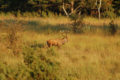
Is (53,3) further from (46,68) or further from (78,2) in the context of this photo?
(46,68)

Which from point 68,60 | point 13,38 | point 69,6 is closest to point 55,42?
point 68,60

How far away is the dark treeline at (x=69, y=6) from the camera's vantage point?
2281 cm

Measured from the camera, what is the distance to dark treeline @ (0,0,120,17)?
22812 mm

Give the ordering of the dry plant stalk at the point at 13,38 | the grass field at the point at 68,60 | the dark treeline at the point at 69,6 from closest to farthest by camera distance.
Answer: the grass field at the point at 68,60 < the dry plant stalk at the point at 13,38 < the dark treeline at the point at 69,6

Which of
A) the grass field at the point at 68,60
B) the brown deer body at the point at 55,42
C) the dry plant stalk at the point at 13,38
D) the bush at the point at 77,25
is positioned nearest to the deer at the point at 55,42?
the brown deer body at the point at 55,42

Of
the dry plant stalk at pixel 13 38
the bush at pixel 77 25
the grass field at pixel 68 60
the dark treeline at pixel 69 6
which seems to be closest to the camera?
the grass field at pixel 68 60

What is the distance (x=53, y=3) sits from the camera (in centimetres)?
2480

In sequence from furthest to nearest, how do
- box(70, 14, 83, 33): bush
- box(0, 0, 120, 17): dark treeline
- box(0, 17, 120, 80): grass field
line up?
box(0, 0, 120, 17): dark treeline, box(70, 14, 83, 33): bush, box(0, 17, 120, 80): grass field

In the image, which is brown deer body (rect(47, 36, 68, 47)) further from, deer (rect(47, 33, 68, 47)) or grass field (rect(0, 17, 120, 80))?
grass field (rect(0, 17, 120, 80))

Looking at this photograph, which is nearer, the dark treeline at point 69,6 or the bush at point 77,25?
the bush at point 77,25

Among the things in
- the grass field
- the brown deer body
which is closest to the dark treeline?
the grass field

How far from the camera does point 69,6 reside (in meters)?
24.0

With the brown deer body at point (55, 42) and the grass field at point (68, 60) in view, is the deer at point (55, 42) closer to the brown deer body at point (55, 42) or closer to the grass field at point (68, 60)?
the brown deer body at point (55, 42)

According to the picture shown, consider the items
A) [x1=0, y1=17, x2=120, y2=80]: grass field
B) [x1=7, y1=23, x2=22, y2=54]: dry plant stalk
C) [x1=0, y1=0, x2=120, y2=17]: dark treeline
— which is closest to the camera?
[x1=0, y1=17, x2=120, y2=80]: grass field
